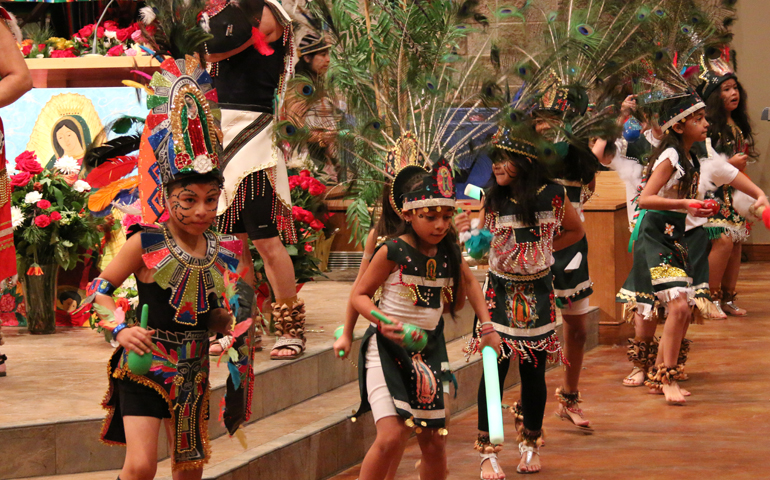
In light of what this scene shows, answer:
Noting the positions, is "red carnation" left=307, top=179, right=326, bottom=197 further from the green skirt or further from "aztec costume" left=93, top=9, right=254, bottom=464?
"aztec costume" left=93, top=9, right=254, bottom=464

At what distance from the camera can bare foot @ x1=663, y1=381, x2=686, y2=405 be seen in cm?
602

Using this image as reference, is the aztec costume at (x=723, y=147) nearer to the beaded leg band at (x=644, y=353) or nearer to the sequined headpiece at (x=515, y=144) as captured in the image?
the beaded leg band at (x=644, y=353)

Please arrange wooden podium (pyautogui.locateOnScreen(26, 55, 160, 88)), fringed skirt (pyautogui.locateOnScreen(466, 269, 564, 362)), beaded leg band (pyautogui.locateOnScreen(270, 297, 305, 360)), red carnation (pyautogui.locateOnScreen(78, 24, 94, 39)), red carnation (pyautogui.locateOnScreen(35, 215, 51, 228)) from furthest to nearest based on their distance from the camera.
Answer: red carnation (pyautogui.locateOnScreen(78, 24, 94, 39)) → wooden podium (pyautogui.locateOnScreen(26, 55, 160, 88)) → red carnation (pyautogui.locateOnScreen(35, 215, 51, 228)) → beaded leg band (pyautogui.locateOnScreen(270, 297, 305, 360)) → fringed skirt (pyautogui.locateOnScreen(466, 269, 564, 362))

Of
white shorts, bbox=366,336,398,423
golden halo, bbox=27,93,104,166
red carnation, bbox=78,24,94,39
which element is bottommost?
white shorts, bbox=366,336,398,423

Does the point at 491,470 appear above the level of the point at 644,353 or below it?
below

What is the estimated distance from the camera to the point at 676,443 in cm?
516

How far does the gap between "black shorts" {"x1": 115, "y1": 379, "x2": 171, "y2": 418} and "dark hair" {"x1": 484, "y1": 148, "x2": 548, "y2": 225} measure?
200 cm

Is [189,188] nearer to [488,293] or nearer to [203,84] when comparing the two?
[203,84]

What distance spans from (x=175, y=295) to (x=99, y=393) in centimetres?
130

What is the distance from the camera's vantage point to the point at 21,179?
19.1ft

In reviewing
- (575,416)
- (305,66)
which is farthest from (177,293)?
(575,416)

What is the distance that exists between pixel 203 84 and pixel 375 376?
128 cm

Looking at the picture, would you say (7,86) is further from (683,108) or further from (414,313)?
(683,108)

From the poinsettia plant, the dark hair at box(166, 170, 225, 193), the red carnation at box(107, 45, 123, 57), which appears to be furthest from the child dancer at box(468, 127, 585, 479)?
the red carnation at box(107, 45, 123, 57)
